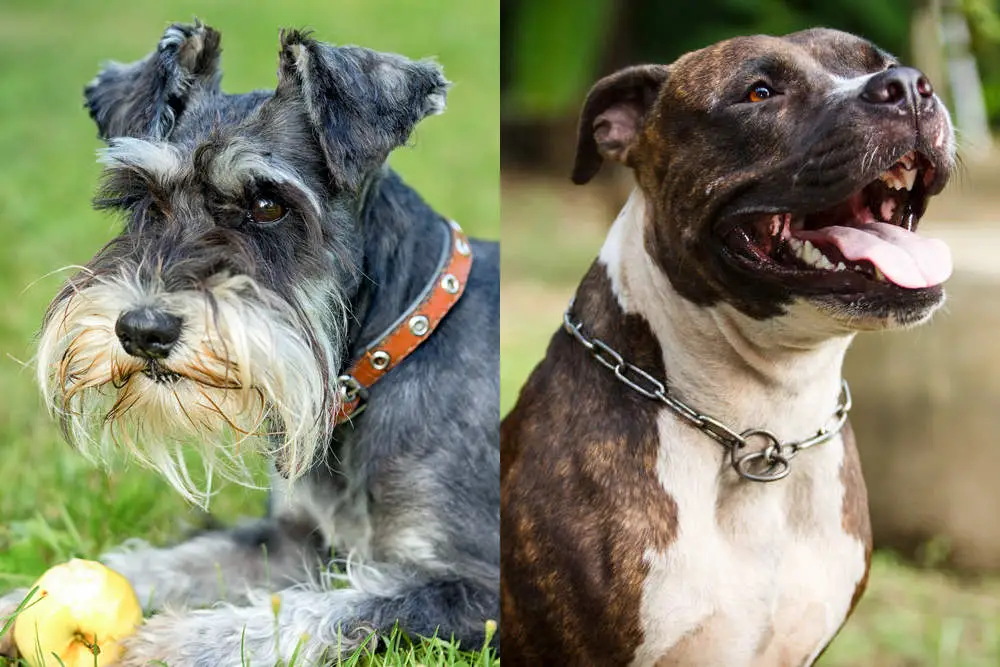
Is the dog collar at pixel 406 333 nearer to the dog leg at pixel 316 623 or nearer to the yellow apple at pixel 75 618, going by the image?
the dog leg at pixel 316 623

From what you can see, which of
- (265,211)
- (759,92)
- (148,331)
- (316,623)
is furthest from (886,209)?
(316,623)

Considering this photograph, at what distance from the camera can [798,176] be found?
6.68ft

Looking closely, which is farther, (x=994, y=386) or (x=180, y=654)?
(x=994, y=386)

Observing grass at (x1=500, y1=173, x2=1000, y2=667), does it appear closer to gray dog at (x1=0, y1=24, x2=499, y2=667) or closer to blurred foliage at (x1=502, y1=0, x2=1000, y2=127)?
gray dog at (x1=0, y1=24, x2=499, y2=667)

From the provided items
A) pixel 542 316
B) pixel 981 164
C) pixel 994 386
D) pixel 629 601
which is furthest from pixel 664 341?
pixel 994 386

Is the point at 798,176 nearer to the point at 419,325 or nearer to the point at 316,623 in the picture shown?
the point at 419,325

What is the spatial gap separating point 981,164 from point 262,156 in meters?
1.96

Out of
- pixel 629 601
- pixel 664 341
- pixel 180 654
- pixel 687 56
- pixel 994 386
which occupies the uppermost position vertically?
pixel 687 56

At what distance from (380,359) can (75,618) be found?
880 mm

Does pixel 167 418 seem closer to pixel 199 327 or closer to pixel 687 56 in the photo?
pixel 199 327

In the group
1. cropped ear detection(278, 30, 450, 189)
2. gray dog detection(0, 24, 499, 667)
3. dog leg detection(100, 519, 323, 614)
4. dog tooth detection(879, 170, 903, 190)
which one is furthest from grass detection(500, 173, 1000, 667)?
dog tooth detection(879, 170, 903, 190)

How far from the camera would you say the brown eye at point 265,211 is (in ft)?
8.70

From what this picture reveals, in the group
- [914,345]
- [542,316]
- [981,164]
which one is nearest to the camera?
[542,316]

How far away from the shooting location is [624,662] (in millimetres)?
2330
